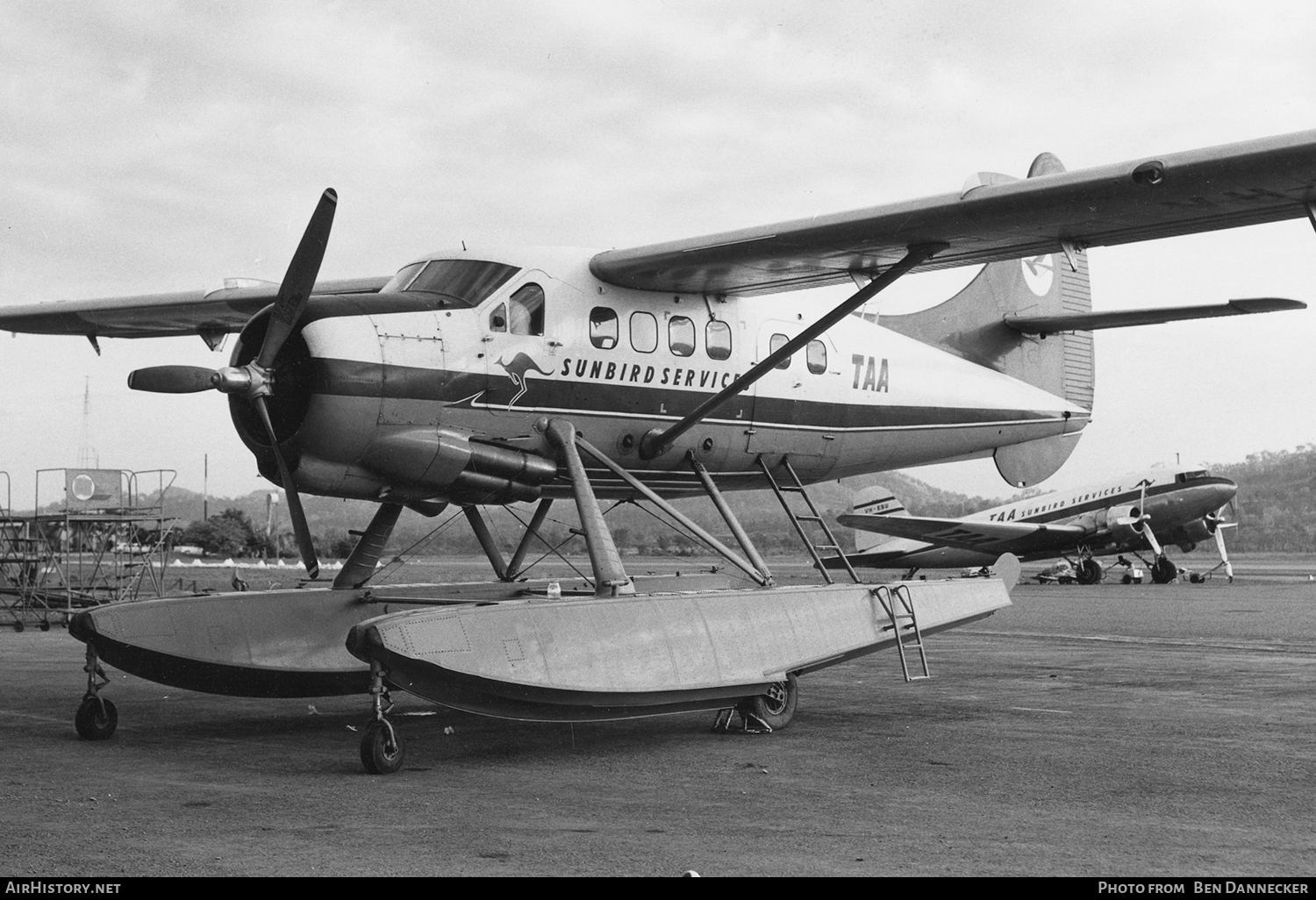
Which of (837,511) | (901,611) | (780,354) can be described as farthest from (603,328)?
(837,511)

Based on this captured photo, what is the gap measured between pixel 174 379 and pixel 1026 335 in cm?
949

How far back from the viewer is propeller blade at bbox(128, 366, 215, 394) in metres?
8.43

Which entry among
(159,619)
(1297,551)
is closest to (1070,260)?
(159,619)

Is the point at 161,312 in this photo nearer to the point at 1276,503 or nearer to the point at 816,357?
the point at 816,357

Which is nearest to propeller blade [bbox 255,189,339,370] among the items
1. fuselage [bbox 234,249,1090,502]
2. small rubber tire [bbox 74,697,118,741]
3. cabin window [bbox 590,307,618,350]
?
fuselage [bbox 234,249,1090,502]

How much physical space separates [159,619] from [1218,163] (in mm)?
8588

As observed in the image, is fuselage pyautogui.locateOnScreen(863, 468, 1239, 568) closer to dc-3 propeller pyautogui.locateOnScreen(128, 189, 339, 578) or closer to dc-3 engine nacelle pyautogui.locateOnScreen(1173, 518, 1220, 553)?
dc-3 engine nacelle pyautogui.locateOnScreen(1173, 518, 1220, 553)

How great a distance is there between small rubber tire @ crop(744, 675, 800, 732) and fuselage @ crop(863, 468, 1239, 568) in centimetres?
3249

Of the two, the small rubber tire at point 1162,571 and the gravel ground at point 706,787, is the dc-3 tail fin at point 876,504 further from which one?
the gravel ground at point 706,787

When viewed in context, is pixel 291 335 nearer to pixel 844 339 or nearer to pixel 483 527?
pixel 483 527

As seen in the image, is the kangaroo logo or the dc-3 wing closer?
the kangaroo logo

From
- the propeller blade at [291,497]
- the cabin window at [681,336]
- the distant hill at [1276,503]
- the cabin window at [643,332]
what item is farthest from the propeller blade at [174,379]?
the distant hill at [1276,503]

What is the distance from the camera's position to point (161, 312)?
44.2ft

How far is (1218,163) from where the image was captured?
833cm
